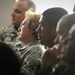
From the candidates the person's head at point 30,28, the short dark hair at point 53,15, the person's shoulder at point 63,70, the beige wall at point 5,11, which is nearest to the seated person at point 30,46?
the person's head at point 30,28

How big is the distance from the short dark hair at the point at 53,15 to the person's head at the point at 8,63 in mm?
671

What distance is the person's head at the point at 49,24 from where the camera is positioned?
5.80 ft

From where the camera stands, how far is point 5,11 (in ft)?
11.7

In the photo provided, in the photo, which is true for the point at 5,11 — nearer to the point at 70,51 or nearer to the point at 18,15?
the point at 18,15

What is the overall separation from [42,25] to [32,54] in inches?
10.2

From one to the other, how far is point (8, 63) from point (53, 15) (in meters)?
0.73

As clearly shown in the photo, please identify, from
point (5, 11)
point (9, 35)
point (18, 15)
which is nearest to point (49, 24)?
point (9, 35)

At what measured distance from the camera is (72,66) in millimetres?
1150

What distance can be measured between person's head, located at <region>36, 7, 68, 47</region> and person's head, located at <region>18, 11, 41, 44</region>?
211mm

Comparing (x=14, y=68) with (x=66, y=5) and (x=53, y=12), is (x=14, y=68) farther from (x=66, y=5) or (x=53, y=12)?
(x=66, y=5)

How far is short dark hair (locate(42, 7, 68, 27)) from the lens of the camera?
1758 mm

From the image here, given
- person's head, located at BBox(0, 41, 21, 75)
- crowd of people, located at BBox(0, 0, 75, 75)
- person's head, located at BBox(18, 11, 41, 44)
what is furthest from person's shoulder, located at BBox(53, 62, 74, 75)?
person's head, located at BBox(18, 11, 41, 44)

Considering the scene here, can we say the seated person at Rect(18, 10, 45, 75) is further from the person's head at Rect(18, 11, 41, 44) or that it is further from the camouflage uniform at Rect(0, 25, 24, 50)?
the camouflage uniform at Rect(0, 25, 24, 50)

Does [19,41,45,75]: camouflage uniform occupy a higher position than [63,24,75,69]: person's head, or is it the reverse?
[63,24,75,69]: person's head
